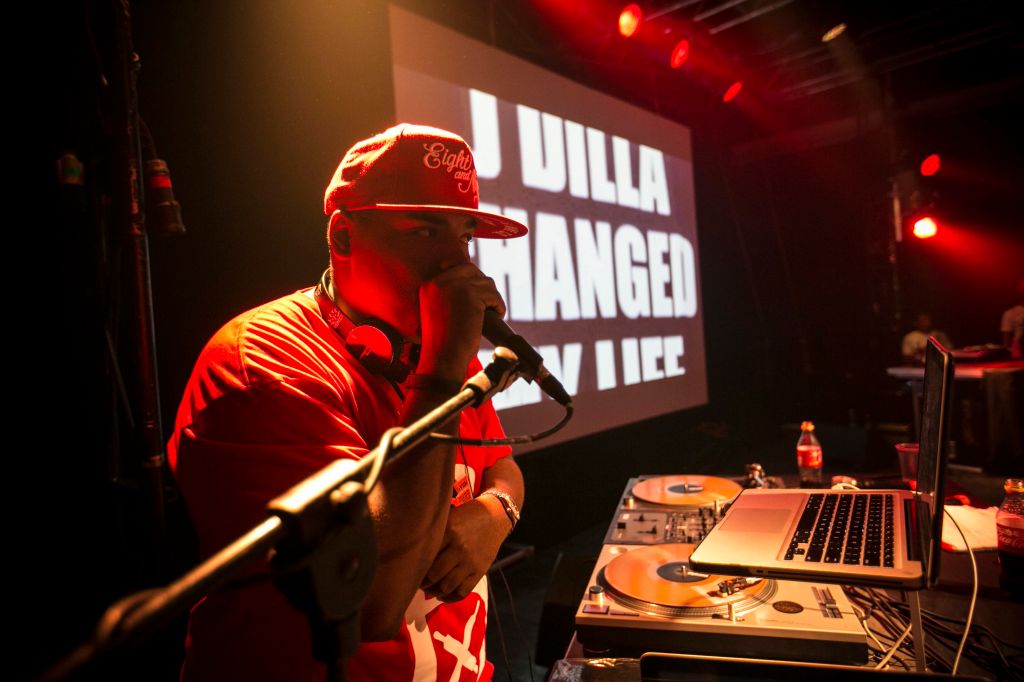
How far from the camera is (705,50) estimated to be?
599cm

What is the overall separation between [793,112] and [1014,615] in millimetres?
8925

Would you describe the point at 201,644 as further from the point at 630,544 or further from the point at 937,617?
the point at 937,617

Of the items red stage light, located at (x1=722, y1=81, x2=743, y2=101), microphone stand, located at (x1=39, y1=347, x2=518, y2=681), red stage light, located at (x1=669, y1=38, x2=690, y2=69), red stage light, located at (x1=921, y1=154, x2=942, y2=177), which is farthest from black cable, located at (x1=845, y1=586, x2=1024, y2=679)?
red stage light, located at (x1=921, y1=154, x2=942, y2=177)

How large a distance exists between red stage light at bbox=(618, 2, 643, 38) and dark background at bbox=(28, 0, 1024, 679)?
40 centimetres

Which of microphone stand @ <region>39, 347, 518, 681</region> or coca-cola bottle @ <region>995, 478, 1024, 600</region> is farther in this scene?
coca-cola bottle @ <region>995, 478, 1024, 600</region>

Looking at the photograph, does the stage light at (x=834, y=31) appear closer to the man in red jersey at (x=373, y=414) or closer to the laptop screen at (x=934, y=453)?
the laptop screen at (x=934, y=453)

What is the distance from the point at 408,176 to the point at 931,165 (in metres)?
7.57

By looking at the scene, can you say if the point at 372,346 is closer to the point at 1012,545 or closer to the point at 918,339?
the point at 1012,545

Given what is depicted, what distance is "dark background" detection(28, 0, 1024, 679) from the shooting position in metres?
1.98

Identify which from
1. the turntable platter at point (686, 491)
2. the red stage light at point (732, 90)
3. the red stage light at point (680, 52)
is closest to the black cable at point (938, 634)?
the turntable platter at point (686, 491)

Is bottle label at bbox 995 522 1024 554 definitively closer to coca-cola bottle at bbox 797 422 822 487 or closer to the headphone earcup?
coca-cola bottle at bbox 797 422 822 487

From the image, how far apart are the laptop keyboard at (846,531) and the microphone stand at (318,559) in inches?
31.9

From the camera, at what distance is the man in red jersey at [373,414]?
2.85ft

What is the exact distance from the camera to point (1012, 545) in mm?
1213
